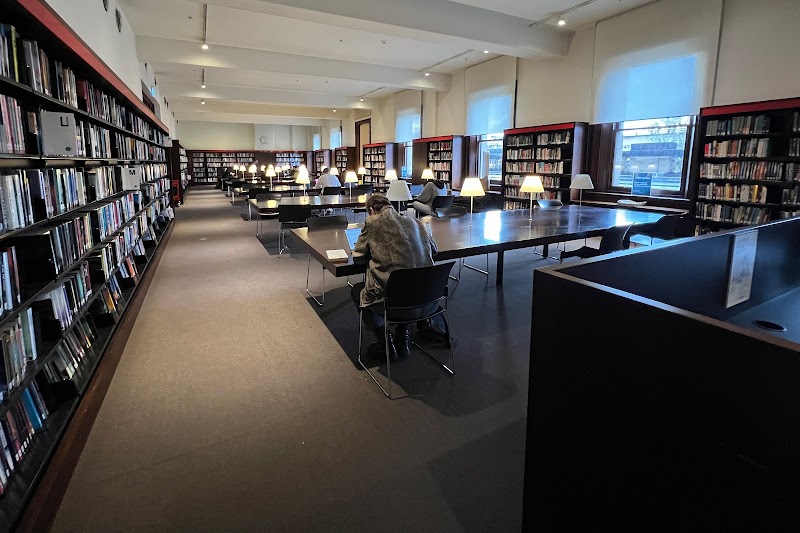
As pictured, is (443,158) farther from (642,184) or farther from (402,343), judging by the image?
(402,343)

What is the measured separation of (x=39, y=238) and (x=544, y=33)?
8653 millimetres

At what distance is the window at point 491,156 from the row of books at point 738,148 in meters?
5.25

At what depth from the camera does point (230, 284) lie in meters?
5.39

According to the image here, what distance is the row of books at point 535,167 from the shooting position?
8898 millimetres

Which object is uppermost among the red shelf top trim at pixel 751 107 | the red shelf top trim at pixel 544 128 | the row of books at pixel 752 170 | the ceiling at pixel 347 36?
the ceiling at pixel 347 36

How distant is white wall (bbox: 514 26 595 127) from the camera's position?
8398mm

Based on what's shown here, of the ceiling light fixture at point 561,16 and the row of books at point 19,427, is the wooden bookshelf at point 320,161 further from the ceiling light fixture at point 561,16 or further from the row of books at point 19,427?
the row of books at point 19,427

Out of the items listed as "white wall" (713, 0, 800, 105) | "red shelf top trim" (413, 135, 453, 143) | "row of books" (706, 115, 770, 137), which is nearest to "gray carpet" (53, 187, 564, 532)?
"row of books" (706, 115, 770, 137)

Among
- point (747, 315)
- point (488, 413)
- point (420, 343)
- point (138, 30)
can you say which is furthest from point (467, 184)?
point (138, 30)

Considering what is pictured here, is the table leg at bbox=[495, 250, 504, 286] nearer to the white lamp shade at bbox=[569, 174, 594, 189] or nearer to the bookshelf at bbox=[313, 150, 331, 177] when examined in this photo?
the white lamp shade at bbox=[569, 174, 594, 189]

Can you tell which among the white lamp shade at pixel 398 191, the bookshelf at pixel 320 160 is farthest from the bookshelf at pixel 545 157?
the bookshelf at pixel 320 160

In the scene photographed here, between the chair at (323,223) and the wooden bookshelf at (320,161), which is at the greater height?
the wooden bookshelf at (320,161)

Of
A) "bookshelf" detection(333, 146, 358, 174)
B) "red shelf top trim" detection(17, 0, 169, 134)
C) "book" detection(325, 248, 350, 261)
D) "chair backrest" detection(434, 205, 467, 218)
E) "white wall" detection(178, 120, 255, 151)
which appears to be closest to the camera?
"red shelf top trim" detection(17, 0, 169, 134)

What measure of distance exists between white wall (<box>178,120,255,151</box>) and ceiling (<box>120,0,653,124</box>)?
1216cm
